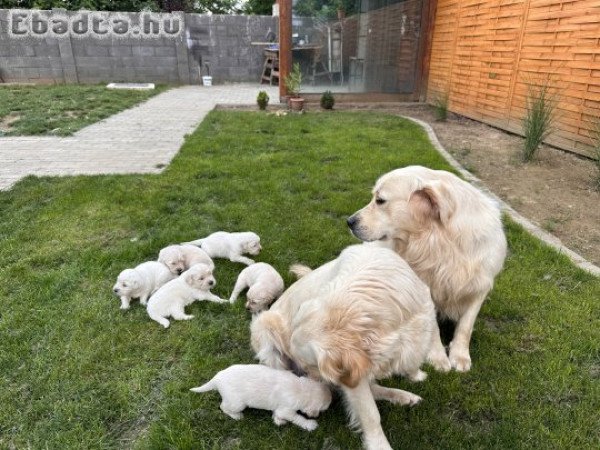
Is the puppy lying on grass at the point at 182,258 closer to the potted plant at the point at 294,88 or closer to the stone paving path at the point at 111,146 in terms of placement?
the stone paving path at the point at 111,146

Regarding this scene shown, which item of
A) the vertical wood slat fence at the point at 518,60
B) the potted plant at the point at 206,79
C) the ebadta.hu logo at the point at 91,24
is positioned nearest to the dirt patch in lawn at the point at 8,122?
the ebadta.hu logo at the point at 91,24

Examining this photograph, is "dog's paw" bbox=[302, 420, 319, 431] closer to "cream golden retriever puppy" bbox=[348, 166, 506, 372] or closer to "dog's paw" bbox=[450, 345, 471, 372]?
"cream golden retriever puppy" bbox=[348, 166, 506, 372]

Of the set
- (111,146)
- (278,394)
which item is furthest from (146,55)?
(278,394)

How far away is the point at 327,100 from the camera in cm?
1094

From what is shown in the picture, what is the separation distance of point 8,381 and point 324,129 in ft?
24.0

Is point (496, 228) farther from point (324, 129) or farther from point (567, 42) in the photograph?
point (324, 129)

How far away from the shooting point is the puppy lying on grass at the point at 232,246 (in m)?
3.73

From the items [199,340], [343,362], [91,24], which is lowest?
[199,340]

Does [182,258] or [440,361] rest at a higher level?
[182,258]

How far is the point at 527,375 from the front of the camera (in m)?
2.44

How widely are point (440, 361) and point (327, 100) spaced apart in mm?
9396

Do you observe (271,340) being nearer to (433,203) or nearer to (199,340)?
(199,340)

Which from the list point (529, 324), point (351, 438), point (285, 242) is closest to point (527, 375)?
point (529, 324)

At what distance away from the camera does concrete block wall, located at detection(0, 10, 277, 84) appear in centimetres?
1543
